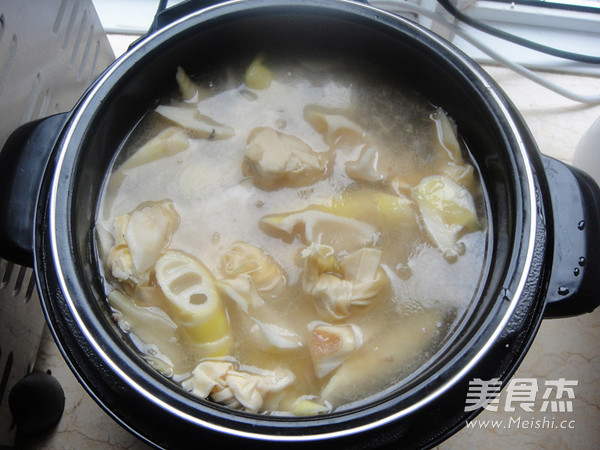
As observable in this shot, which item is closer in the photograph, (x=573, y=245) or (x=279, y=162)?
(x=573, y=245)

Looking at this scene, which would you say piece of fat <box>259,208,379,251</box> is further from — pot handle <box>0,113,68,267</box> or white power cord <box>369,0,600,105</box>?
white power cord <box>369,0,600,105</box>

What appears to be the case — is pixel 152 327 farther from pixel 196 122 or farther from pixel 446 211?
pixel 446 211

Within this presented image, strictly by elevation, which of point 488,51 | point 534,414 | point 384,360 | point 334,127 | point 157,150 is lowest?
point 534,414

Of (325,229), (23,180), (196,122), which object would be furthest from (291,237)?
(23,180)

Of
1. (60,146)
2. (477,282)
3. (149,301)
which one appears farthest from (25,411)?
(477,282)

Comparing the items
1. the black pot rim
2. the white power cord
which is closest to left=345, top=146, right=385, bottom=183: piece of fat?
the black pot rim
